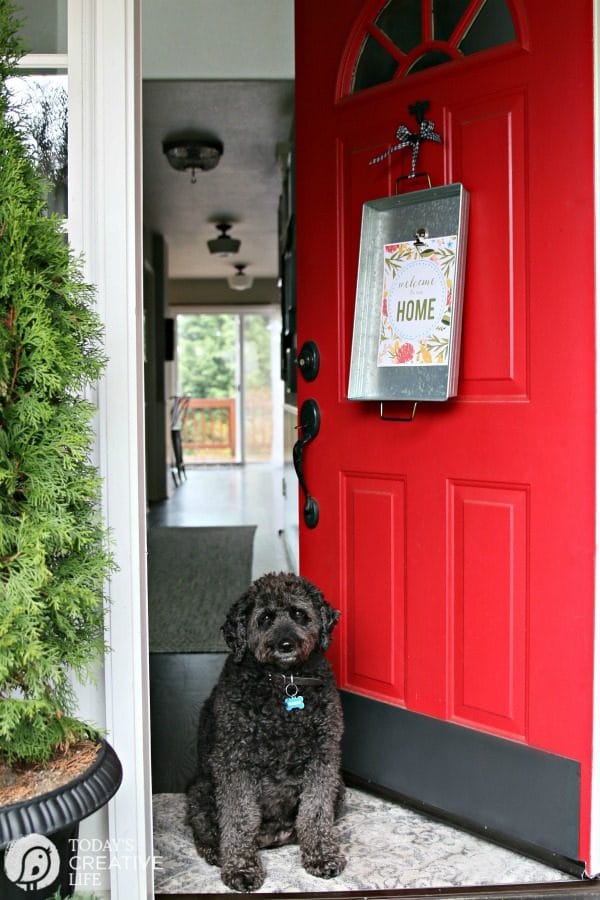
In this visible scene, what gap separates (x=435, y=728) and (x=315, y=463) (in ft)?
2.64

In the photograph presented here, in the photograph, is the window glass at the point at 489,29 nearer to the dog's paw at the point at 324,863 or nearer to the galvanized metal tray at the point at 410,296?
the galvanized metal tray at the point at 410,296

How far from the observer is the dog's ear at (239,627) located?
2.08m

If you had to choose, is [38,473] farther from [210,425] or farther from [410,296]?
[210,425]

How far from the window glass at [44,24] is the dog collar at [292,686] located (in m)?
1.44

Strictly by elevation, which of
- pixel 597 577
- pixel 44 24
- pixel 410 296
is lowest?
pixel 597 577

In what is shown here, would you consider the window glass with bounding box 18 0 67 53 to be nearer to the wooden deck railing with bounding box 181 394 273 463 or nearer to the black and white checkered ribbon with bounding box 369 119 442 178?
the black and white checkered ribbon with bounding box 369 119 442 178

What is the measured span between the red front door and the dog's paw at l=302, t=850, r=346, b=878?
1.26 ft

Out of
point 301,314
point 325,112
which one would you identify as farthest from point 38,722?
point 325,112

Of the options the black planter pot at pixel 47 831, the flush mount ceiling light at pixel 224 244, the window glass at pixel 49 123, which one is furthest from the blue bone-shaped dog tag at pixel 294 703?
the flush mount ceiling light at pixel 224 244

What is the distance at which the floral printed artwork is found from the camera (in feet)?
7.22

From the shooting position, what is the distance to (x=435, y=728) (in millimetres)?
2322

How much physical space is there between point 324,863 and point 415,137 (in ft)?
5.85

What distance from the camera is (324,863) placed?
2.04 meters

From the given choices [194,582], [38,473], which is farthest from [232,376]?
[38,473]
